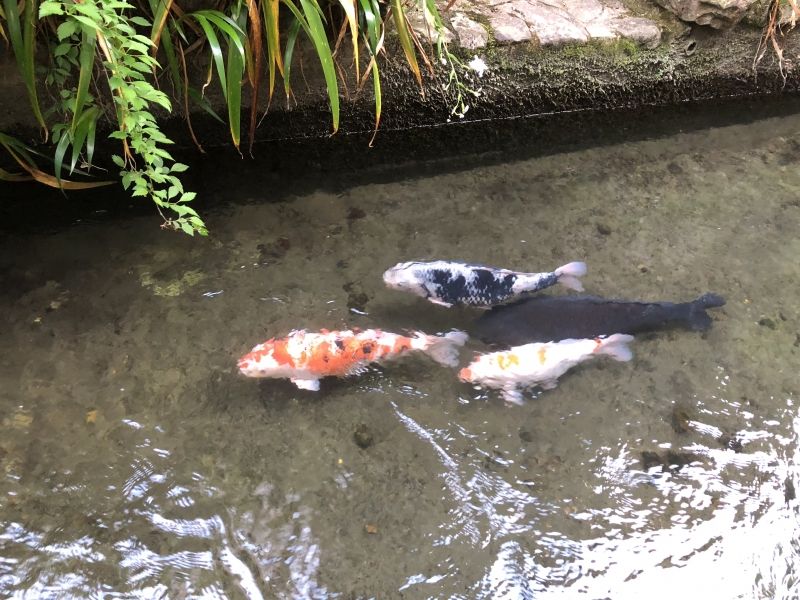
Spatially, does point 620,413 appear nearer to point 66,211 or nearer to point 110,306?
point 110,306

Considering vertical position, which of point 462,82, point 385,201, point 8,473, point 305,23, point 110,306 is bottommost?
point 8,473

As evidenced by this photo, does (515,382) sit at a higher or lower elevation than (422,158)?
lower

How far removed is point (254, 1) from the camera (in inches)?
111

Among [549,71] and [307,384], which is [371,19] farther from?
[307,384]

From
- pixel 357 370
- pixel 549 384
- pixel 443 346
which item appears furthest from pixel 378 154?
pixel 549 384

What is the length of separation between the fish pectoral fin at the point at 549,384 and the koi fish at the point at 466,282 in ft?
1.50

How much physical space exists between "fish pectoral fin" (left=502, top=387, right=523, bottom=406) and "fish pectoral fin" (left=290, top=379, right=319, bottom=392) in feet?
2.71

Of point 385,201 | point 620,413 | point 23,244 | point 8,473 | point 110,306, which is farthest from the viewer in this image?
point 385,201

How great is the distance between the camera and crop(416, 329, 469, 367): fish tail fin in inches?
113

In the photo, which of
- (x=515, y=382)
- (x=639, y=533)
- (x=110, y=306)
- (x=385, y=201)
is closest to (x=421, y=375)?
(x=515, y=382)

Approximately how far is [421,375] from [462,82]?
211 centimetres

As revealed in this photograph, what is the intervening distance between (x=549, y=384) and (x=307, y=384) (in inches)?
42.4

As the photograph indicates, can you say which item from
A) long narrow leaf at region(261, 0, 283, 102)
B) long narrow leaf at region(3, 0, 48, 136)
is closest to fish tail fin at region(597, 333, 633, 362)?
long narrow leaf at region(261, 0, 283, 102)

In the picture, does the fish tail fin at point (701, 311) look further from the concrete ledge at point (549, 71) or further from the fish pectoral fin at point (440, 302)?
the concrete ledge at point (549, 71)
